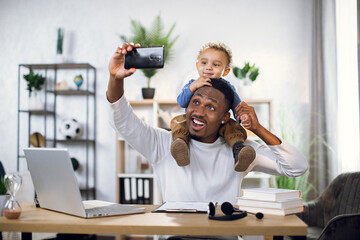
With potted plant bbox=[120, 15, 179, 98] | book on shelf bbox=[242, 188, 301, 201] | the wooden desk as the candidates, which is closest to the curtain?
potted plant bbox=[120, 15, 179, 98]

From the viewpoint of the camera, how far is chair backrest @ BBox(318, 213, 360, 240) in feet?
6.28

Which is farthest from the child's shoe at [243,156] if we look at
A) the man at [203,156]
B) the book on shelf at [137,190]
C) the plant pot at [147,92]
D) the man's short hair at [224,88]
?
the plant pot at [147,92]

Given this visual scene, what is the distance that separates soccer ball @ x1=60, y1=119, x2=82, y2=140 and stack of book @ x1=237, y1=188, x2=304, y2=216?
323 cm

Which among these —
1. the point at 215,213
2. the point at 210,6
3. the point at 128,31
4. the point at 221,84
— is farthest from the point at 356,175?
the point at 128,31

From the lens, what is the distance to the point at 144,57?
1587 mm

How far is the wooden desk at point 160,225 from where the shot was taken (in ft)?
3.82

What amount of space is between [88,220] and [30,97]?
11.6 ft

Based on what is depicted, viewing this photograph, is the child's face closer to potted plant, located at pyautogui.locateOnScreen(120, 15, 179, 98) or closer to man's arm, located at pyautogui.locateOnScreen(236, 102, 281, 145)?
man's arm, located at pyautogui.locateOnScreen(236, 102, 281, 145)

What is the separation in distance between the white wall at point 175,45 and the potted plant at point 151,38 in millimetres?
132

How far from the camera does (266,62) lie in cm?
436

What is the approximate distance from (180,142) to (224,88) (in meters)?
0.33

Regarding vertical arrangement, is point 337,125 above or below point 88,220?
above

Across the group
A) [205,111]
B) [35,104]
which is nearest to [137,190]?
[35,104]

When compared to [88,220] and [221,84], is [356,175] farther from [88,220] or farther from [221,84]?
[88,220]
